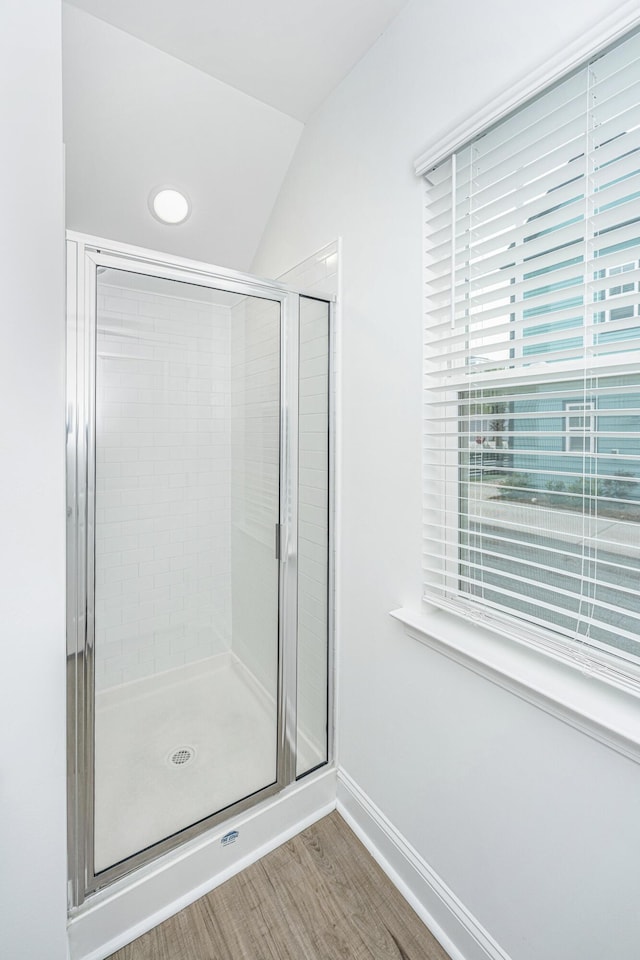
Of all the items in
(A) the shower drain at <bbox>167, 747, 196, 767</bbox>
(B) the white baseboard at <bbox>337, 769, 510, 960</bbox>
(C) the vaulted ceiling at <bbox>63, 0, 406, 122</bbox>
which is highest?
(C) the vaulted ceiling at <bbox>63, 0, 406, 122</bbox>

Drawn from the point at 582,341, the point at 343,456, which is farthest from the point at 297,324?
the point at 582,341

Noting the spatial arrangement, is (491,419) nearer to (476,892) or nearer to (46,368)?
(46,368)

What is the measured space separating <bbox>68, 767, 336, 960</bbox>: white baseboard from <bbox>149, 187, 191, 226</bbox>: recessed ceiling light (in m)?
2.32

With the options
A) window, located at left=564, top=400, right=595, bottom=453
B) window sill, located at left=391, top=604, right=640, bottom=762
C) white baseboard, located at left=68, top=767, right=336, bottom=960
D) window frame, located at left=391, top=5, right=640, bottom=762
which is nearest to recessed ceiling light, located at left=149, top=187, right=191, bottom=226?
window frame, located at left=391, top=5, right=640, bottom=762

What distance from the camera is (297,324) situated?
5.17 ft

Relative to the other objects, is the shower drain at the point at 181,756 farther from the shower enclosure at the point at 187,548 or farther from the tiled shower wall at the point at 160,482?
the tiled shower wall at the point at 160,482

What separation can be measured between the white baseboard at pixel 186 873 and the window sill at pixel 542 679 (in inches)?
32.4

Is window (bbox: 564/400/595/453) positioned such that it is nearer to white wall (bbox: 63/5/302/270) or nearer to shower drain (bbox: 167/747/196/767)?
shower drain (bbox: 167/747/196/767)

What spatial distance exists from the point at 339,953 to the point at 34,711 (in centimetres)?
104

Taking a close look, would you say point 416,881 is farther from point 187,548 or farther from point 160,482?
point 160,482

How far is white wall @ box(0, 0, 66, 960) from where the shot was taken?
92cm

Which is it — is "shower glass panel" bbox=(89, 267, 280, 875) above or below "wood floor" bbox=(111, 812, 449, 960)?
above

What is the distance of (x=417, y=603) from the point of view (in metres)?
1.32

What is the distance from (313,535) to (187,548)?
57cm
